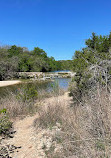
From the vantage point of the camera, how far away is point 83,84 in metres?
4.62

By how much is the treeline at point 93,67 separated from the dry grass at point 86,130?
102 centimetres

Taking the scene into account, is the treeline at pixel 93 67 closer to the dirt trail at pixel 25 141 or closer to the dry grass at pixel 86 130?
the dry grass at pixel 86 130

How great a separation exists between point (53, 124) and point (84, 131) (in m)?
1.66

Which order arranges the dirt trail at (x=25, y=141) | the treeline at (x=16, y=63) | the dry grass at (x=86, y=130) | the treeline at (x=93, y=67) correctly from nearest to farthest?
the dry grass at (x=86, y=130) → the dirt trail at (x=25, y=141) → the treeline at (x=93, y=67) → the treeline at (x=16, y=63)

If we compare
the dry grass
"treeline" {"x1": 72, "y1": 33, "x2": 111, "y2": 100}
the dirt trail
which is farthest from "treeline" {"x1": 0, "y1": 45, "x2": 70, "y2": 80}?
the dry grass

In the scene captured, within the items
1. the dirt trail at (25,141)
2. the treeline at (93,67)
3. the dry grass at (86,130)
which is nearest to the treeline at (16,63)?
the treeline at (93,67)

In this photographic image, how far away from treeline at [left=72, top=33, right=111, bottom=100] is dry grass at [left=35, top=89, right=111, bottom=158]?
102 centimetres

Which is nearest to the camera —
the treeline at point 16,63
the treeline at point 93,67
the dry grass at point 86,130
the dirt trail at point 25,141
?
the dry grass at point 86,130

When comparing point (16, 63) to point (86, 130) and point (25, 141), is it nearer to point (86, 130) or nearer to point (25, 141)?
point (25, 141)

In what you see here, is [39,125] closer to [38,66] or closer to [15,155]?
[15,155]

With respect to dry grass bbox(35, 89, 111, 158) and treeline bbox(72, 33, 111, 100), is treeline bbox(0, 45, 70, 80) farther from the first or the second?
dry grass bbox(35, 89, 111, 158)

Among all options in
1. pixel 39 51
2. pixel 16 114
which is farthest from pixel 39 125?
pixel 39 51

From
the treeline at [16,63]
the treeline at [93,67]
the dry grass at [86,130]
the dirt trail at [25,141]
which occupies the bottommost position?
the dirt trail at [25,141]

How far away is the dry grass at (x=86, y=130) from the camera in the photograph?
1749 millimetres
